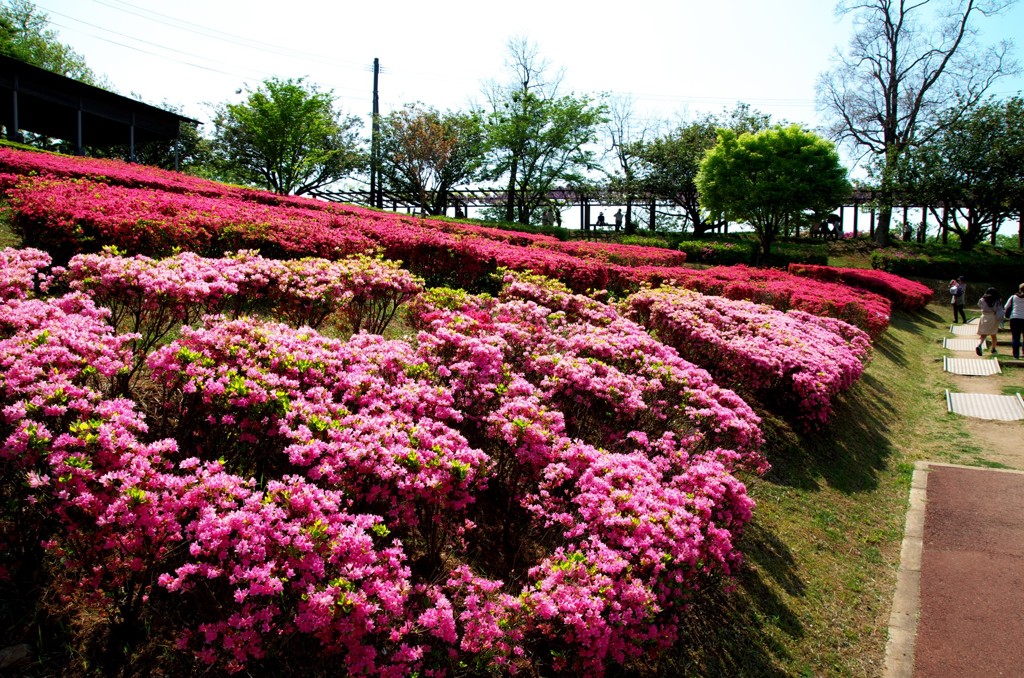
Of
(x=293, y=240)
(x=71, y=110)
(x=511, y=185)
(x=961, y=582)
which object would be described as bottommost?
(x=961, y=582)

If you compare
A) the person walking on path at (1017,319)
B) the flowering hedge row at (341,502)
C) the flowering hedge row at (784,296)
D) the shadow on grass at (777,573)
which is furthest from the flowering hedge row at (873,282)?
the flowering hedge row at (341,502)

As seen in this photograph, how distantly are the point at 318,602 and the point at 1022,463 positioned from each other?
31.3ft

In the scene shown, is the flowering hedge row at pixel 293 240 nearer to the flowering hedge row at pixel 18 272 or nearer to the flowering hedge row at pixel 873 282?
the flowering hedge row at pixel 18 272

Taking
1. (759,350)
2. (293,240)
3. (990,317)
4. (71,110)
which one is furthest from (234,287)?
(71,110)

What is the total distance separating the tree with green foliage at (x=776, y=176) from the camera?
23.4 m

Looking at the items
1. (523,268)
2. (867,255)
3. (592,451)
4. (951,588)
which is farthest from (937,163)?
(592,451)

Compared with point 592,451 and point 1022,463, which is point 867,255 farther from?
point 592,451

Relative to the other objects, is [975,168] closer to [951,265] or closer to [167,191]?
[951,265]

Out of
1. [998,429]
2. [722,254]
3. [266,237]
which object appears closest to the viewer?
[266,237]

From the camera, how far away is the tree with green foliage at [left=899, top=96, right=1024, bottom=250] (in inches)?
1099

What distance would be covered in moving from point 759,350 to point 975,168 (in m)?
30.5

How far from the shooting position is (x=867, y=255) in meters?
31.2

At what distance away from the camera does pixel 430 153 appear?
28.0 m

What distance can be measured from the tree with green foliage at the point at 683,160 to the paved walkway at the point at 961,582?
3192 cm
